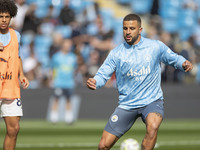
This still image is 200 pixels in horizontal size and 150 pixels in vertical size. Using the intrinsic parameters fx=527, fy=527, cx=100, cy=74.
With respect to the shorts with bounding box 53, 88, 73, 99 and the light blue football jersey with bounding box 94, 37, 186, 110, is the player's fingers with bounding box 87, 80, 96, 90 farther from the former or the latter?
the shorts with bounding box 53, 88, 73, 99

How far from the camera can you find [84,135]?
46.9ft

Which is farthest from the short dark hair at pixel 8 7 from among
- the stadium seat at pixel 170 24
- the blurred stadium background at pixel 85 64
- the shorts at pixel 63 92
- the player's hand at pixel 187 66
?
the stadium seat at pixel 170 24

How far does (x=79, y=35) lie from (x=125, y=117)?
12215 mm

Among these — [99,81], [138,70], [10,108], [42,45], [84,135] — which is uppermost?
[138,70]

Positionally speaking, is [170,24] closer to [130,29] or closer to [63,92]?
[63,92]

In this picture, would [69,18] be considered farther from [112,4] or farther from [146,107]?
[146,107]

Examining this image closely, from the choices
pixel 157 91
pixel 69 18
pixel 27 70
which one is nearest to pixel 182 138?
pixel 157 91

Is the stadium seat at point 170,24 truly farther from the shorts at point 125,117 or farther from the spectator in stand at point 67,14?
the shorts at point 125,117

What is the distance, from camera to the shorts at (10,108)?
25.3 feet

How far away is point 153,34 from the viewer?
813 inches

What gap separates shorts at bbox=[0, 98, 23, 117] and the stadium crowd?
1072 cm

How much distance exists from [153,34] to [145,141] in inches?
523

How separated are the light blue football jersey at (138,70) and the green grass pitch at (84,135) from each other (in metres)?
3.48

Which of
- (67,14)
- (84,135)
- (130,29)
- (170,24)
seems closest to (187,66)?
(130,29)
